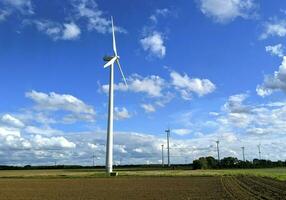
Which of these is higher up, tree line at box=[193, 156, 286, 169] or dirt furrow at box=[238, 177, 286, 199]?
tree line at box=[193, 156, 286, 169]

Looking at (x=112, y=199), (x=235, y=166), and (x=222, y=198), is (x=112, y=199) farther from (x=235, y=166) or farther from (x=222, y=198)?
(x=235, y=166)

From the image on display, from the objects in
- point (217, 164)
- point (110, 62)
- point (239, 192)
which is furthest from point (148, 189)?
point (217, 164)

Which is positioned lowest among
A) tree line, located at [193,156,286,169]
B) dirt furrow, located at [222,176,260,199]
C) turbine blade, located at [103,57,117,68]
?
dirt furrow, located at [222,176,260,199]

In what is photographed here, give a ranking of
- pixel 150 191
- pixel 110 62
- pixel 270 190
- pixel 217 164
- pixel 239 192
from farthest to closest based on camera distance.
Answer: pixel 217 164 < pixel 110 62 < pixel 150 191 < pixel 270 190 < pixel 239 192

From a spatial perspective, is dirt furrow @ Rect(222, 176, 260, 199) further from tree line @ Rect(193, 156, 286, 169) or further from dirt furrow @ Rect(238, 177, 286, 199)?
tree line @ Rect(193, 156, 286, 169)

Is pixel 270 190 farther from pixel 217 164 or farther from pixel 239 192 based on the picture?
pixel 217 164

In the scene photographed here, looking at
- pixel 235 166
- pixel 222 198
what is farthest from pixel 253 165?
pixel 222 198

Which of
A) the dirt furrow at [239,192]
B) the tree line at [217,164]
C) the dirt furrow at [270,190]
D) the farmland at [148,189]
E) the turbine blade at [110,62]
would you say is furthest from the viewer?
the tree line at [217,164]

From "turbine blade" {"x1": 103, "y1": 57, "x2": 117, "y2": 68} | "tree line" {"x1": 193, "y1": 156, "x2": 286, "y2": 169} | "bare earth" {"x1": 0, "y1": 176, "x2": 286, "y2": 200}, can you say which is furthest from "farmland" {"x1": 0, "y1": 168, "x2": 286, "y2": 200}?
"tree line" {"x1": 193, "y1": 156, "x2": 286, "y2": 169}

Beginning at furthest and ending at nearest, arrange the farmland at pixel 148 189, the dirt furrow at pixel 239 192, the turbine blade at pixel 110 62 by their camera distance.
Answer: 1. the turbine blade at pixel 110 62
2. the farmland at pixel 148 189
3. the dirt furrow at pixel 239 192

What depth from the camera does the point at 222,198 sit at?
36750mm

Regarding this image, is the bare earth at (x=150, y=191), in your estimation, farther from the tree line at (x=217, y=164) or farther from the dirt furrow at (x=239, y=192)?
the tree line at (x=217, y=164)

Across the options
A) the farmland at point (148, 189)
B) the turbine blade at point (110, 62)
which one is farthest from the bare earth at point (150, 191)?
the turbine blade at point (110, 62)

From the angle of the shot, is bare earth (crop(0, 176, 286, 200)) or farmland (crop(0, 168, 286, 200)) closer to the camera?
bare earth (crop(0, 176, 286, 200))
